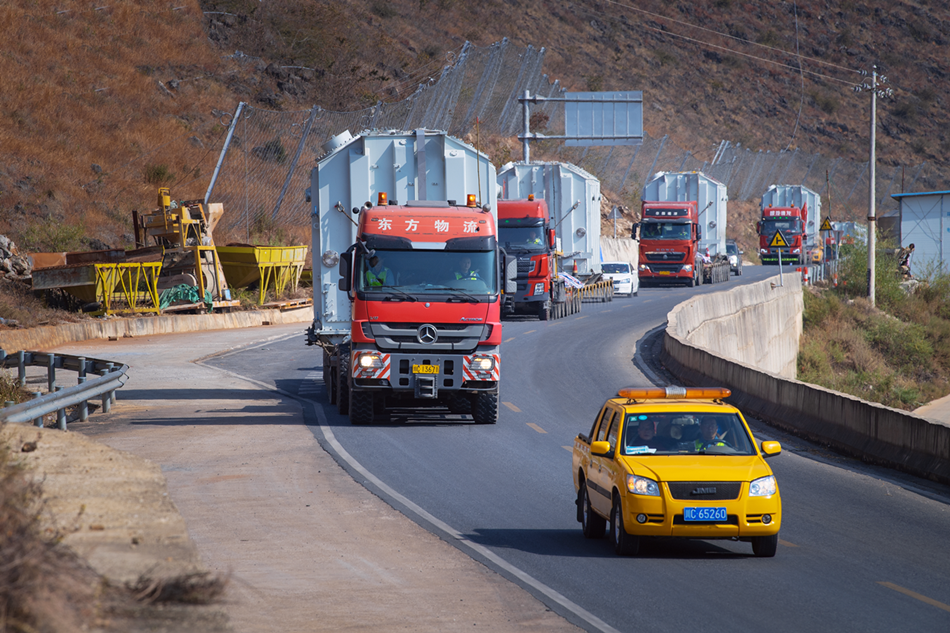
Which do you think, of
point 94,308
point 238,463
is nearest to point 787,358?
point 94,308

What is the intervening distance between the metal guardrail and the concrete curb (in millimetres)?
6471

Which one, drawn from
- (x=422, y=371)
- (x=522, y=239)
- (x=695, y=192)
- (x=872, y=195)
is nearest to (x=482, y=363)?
(x=422, y=371)

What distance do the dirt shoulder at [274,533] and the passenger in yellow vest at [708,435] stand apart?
2.30 m

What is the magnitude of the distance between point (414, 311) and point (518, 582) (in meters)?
7.86

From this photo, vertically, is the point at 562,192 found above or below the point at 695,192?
below

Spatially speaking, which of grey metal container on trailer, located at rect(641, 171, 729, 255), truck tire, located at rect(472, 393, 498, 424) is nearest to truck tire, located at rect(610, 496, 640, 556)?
truck tire, located at rect(472, 393, 498, 424)

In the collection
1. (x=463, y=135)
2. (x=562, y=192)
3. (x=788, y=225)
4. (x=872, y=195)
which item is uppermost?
(x=463, y=135)

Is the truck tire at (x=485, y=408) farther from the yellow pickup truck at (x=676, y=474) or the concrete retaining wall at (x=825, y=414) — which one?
the yellow pickup truck at (x=676, y=474)

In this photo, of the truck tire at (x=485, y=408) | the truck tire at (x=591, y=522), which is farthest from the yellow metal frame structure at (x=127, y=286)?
the truck tire at (x=591, y=522)

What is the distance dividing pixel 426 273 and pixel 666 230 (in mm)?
36594

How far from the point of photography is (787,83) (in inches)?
4262

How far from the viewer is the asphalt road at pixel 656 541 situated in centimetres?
775

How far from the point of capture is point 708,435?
32.4 feet

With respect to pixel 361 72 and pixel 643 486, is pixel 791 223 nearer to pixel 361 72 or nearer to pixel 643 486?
pixel 361 72
